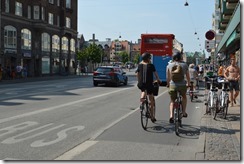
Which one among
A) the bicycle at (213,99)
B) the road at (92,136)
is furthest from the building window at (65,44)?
the bicycle at (213,99)

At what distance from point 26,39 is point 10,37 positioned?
380cm

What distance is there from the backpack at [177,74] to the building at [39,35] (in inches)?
1410

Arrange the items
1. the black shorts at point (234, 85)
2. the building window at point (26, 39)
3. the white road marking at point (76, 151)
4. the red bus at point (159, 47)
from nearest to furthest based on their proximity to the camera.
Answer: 1. the white road marking at point (76, 151)
2. the black shorts at point (234, 85)
3. the red bus at point (159, 47)
4. the building window at point (26, 39)

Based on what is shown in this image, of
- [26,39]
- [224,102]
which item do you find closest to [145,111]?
[224,102]

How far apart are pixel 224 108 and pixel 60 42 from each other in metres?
49.3

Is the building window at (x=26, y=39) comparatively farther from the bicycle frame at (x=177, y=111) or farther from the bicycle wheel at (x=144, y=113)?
the bicycle frame at (x=177, y=111)

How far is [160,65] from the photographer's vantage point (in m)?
27.7

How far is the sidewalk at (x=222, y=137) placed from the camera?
253 inches

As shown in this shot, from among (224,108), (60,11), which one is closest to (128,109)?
(224,108)

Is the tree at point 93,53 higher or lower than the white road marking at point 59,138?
higher

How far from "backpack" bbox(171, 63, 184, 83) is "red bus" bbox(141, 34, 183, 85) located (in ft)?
60.5

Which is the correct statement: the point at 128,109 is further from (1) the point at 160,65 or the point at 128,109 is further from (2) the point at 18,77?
(2) the point at 18,77

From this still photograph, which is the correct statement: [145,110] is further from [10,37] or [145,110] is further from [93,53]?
[93,53]

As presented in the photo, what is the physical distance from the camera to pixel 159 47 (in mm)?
27453
